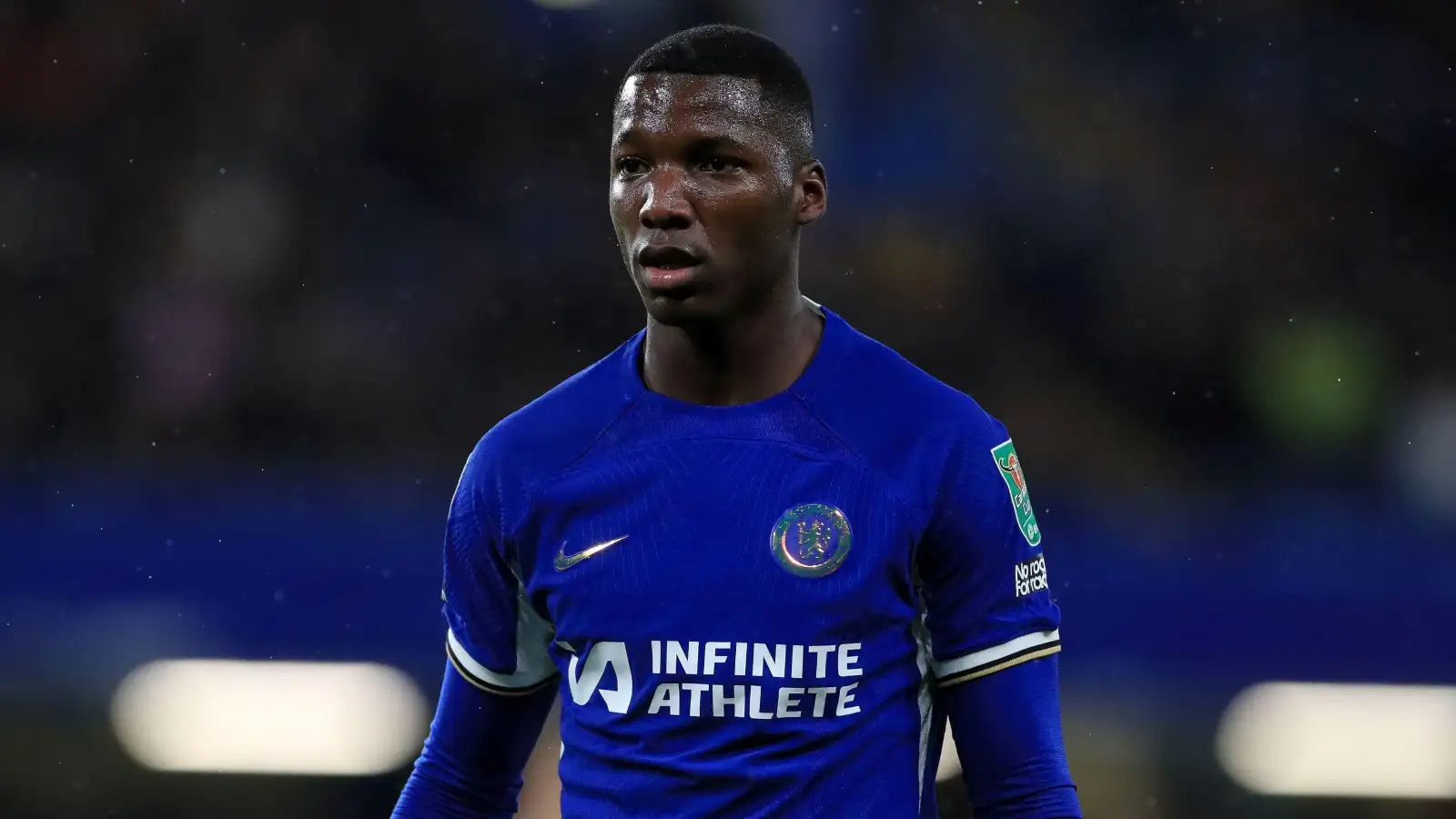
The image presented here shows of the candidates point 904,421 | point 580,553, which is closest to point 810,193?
point 904,421

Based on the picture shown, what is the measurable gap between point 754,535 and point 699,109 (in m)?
0.62

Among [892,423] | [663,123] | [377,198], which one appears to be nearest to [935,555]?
[892,423]

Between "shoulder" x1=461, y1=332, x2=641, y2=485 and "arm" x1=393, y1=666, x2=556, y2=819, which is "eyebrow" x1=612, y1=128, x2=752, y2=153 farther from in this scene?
"arm" x1=393, y1=666, x2=556, y2=819

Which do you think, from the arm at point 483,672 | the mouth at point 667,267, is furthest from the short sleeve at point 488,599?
the mouth at point 667,267

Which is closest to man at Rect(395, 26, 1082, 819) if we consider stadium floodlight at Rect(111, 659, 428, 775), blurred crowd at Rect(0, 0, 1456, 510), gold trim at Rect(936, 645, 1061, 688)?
gold trim at Rect(936, 645, 1061, 688)

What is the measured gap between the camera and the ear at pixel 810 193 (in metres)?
2.65

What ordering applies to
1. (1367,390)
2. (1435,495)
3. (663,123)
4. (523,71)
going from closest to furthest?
(663,123) → (1435,495) → (1367,390) → (523,71)

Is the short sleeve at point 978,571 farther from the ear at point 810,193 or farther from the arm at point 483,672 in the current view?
the arm at point 483,672

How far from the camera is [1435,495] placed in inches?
332

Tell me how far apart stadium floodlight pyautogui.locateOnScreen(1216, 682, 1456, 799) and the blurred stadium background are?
0.06 ft

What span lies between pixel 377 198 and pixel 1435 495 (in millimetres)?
5590

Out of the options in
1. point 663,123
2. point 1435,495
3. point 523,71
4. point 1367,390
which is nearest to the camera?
point 663,123

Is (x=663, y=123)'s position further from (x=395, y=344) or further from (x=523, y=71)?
(x=523, y=71)

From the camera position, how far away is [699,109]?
99.2 inches
